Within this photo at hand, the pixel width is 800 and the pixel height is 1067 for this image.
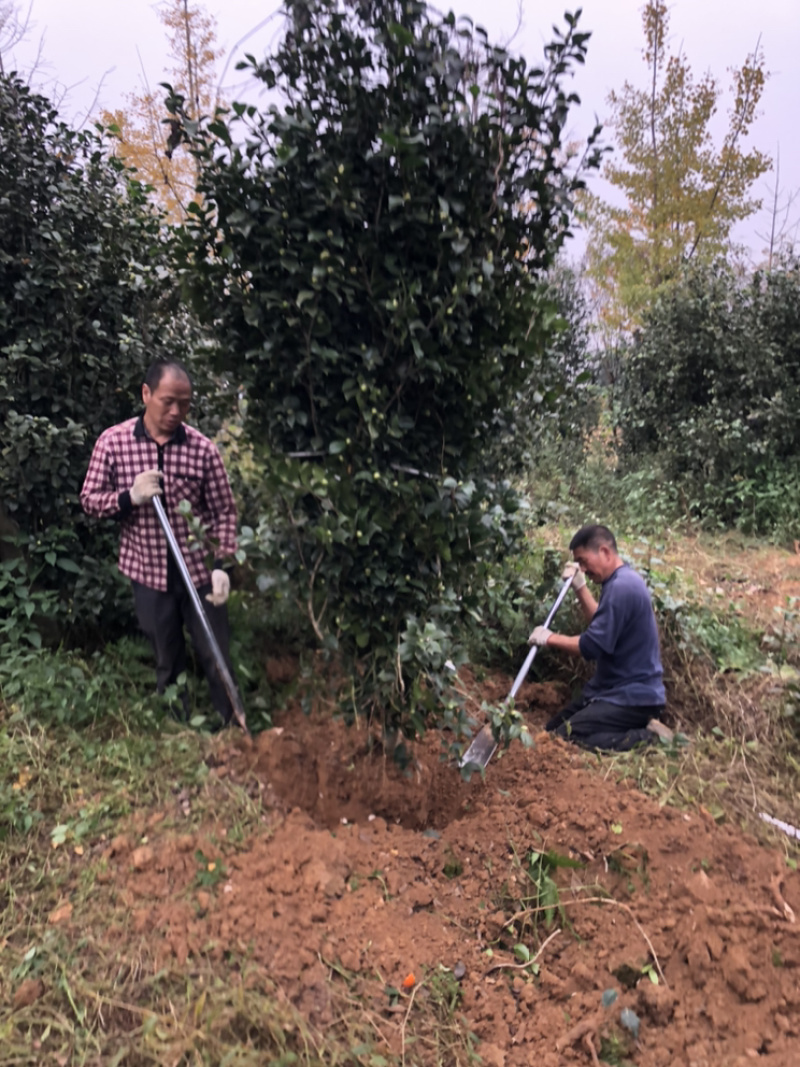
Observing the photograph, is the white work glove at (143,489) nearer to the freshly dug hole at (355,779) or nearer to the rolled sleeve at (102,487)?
the rolled sleeve at (102,487)

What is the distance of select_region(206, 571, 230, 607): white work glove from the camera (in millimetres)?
3258

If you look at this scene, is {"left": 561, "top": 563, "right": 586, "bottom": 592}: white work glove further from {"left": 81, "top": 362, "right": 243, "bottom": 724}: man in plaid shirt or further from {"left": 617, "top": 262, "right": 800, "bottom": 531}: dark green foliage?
{"left": 617, "top": 262, "right": 800, "bottom": 531}: dark green foliage

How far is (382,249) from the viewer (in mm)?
2467

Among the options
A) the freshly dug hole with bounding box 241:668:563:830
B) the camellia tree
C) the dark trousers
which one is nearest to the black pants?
the freshly dug hole with bounding box 241:668:563:830

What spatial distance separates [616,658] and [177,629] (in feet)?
8.38

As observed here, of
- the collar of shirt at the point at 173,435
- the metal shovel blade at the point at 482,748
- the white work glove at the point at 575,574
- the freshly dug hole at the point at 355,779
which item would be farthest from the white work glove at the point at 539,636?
the collar of shirt at the point at 173,435

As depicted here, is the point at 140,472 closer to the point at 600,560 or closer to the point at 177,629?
the point at 177,629

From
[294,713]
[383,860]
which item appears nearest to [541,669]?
[294,713]

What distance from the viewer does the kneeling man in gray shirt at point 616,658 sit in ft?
12.7

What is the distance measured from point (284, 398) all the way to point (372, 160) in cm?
90

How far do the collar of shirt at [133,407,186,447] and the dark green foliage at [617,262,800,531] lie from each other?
23.3ft

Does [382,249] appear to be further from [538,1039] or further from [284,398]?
[538,1039]

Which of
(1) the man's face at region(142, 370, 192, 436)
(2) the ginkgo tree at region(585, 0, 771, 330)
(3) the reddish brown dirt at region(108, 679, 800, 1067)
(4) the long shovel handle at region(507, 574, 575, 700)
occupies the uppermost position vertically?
(2) the ginkgo tree at region(585, 0, 771, 330)

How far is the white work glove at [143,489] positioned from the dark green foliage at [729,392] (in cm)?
727
